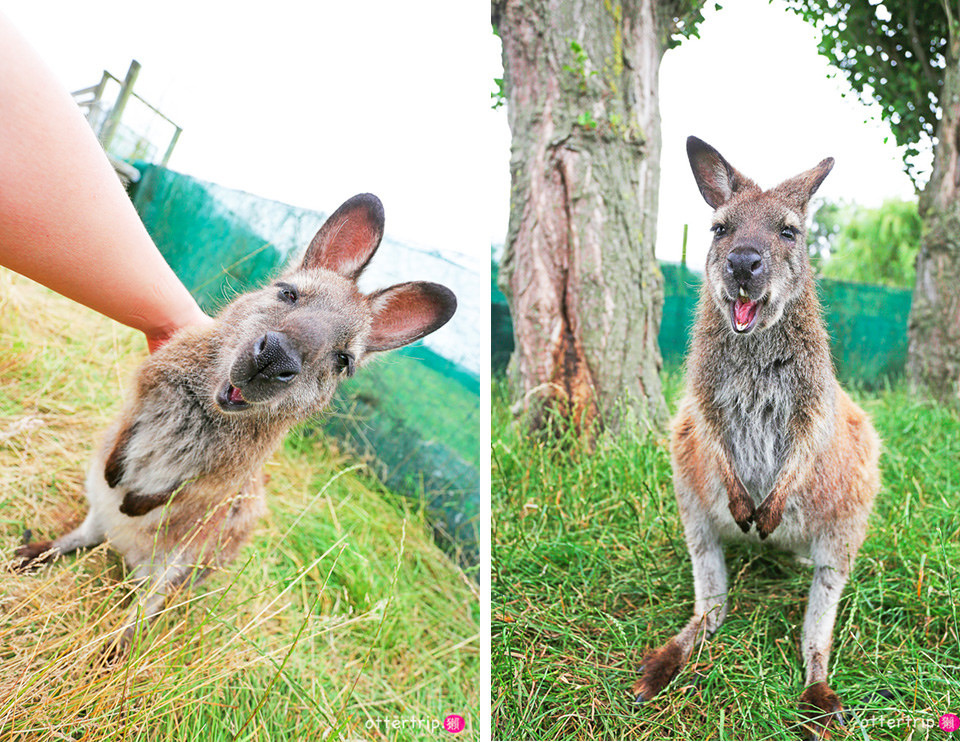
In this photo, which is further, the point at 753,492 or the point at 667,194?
the point at 667,194

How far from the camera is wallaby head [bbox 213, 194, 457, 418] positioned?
→ 143cm

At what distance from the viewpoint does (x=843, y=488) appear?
74.8 inches

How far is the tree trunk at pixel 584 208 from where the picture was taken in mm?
2256

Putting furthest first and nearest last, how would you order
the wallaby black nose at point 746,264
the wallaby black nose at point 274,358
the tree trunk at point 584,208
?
the tree trunk at point 584,208, the wallaby black nose at point 746,264, the wallaby black nose at point 274,358

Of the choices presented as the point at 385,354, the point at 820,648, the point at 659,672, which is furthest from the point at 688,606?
the point at 385,354

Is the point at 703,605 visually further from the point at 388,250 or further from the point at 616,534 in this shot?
the point at 388,250

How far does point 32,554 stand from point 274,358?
31.5 inches

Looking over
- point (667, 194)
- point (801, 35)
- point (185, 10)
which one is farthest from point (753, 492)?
point (185, 10)

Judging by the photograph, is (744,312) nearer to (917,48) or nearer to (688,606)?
(688,606)

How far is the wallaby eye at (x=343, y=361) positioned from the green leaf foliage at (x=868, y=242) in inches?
50.8

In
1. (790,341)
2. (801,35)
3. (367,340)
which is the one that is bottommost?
(367,340)

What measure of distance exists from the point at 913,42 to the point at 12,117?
252cm

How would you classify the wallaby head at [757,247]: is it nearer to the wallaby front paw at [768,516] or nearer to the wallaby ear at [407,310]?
the wallaby front paw at [768,516]

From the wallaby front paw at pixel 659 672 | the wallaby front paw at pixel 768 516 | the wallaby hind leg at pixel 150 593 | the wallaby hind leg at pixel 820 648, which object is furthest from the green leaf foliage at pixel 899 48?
the wallaby hind leg at pixel 150 593
